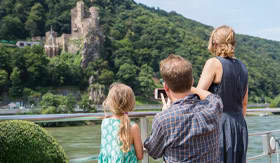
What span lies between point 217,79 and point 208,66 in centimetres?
9

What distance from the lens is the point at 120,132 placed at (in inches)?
67.9

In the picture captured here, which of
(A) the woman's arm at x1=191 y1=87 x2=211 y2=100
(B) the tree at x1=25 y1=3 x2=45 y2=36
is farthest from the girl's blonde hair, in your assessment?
(B) the tree at x1=25 y1=3 x2=45 y2=36

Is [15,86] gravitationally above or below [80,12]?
below

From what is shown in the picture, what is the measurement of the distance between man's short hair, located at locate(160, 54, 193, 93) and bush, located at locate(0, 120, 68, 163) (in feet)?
4.20

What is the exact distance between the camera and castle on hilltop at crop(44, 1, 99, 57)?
64488mm

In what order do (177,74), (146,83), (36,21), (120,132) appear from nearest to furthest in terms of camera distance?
(177,74)
(120,132)
(146,83)
(36,21)

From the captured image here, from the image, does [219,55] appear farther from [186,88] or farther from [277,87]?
A: [277,87]

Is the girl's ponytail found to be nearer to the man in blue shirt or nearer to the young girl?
the young girl

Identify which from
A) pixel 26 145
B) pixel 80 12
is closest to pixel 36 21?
pixel 80 12

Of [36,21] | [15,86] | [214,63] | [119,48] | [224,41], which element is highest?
[36,21]

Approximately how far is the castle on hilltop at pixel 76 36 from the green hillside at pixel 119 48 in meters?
2.69

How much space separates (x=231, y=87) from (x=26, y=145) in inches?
56.6

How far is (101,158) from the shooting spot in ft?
5.90

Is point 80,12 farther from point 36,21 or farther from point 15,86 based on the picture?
point 15,86
